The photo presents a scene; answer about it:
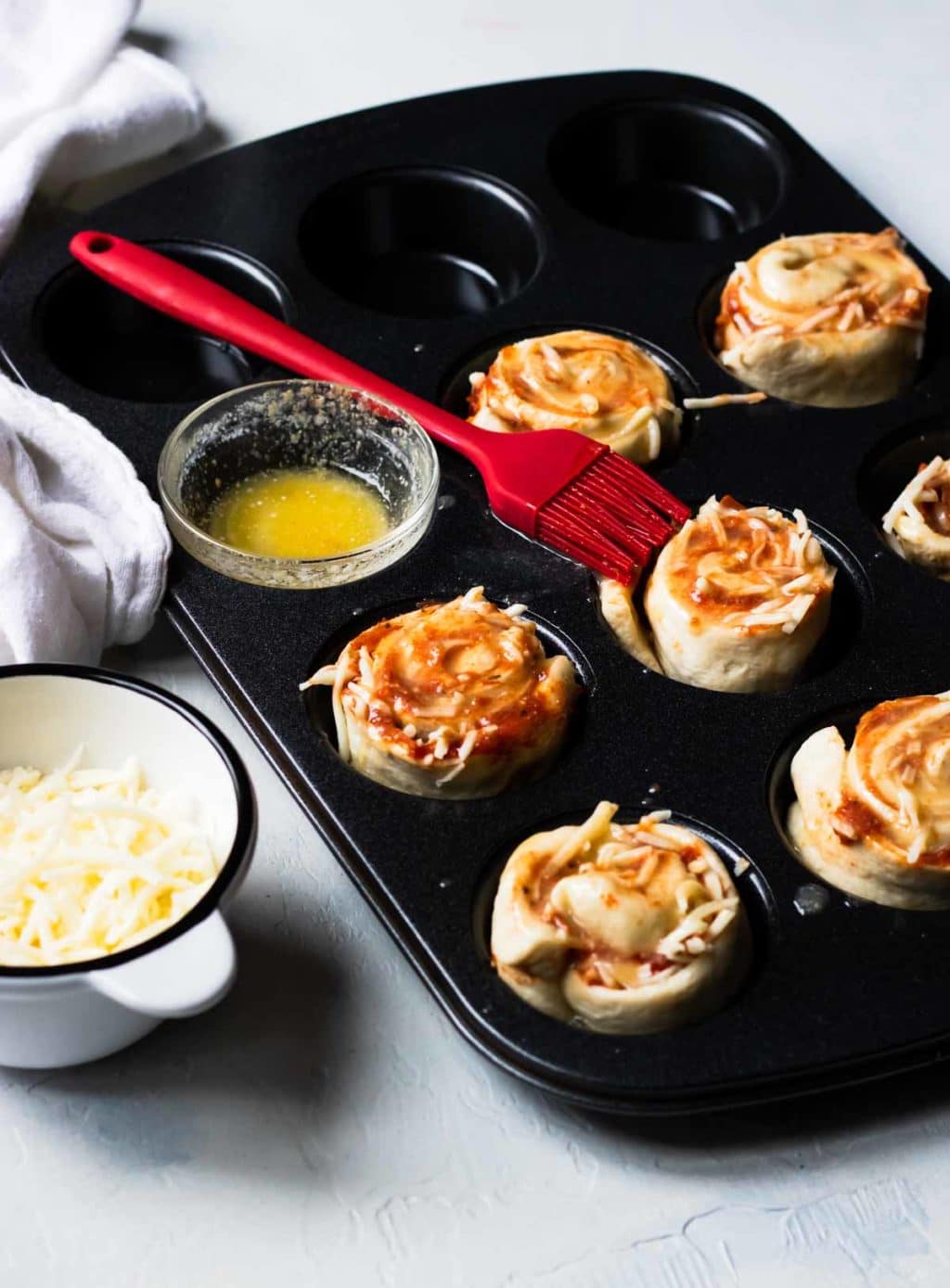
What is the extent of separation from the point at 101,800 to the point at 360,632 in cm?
54

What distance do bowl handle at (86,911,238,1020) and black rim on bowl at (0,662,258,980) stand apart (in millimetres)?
12

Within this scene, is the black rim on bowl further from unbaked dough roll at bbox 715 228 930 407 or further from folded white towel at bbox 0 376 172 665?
unbaked dough roll at bbox 715 228 930 407

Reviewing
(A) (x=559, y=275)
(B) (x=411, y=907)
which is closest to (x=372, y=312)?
(A) (x=559, y=275)

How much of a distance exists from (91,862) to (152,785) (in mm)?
200

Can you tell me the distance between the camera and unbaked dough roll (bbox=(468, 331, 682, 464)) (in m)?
3.02

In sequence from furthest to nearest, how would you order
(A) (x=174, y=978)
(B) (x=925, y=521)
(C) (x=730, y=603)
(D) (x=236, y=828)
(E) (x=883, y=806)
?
(B) (x=925, y=521) → (C) (x=730, y=603) → (E) (x=883, y=806) → (D) (x=236, y=828) → (A) (x=174, y=978)

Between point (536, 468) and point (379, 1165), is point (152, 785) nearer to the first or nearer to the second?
point (379, 1165)

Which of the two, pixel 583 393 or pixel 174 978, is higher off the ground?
pixel 583 393

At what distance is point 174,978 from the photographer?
6.70 feet

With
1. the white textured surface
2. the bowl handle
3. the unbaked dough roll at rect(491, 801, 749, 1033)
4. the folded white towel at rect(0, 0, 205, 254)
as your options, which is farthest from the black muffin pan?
the bowl handle

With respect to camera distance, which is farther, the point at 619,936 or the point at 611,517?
the point at 611,517

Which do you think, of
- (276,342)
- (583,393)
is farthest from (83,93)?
(583,393)

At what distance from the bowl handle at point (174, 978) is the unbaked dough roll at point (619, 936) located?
1.39ft

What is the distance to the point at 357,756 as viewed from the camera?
8.46 ft
